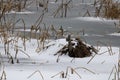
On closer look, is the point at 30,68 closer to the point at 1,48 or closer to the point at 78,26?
the point at 1,48

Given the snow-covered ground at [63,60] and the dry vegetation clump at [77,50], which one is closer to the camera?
the snow-covered ground at [63,60]

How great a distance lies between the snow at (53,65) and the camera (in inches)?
100

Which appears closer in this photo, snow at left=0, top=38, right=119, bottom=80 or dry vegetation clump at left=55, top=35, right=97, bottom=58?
snow at left=0, top=38, right=119, bottom=80

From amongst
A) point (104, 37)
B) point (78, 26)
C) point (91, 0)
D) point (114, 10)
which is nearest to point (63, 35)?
point (104, 37)

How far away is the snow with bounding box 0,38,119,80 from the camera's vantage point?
255 centimetres

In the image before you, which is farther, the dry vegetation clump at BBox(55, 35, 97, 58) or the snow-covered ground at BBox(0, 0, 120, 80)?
the dry vegetation clump at BBox(55, 35, 97, 58)

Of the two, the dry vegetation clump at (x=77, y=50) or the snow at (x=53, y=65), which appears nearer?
the snow at (x=53, y=65)

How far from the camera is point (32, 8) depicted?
6.39 metres

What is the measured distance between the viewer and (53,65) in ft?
9.58

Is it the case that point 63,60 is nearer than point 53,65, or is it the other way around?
point 53,65

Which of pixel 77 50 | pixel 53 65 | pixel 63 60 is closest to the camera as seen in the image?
pixel 53 65

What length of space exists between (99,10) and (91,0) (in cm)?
180

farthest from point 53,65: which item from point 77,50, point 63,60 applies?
point 77,50

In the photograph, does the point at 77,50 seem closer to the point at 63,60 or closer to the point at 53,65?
the point at 63,60
